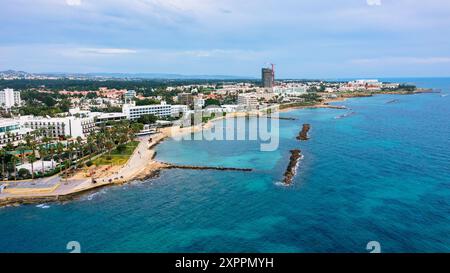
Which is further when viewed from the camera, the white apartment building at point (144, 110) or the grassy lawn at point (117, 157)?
the white apartment building at point (144, 110)

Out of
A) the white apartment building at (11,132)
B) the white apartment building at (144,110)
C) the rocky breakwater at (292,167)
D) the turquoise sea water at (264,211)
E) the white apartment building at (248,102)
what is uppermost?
the white apartment building at (248,102)

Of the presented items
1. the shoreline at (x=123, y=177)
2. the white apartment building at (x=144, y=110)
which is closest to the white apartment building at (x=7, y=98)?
the white apartment building at (x=144, y=110)

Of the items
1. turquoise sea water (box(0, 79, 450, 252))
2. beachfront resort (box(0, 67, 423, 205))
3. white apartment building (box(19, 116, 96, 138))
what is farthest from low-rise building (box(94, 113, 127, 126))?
turquoise sea water (box(0, 79, 450, 252))

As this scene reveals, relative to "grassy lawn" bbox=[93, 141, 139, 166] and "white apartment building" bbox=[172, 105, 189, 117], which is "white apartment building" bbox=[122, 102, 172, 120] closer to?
"white apartment building" bbox=[172, 105, 189, 117]

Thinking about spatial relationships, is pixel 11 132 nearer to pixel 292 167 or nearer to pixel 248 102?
pixel 292 167

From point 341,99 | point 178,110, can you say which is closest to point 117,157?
point 178,110

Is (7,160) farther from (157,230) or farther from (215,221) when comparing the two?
(215,221)

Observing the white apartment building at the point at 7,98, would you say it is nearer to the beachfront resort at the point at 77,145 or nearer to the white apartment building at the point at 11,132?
the beachfront resort at the point at 77,145
